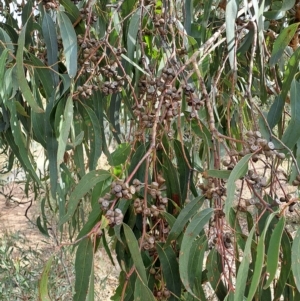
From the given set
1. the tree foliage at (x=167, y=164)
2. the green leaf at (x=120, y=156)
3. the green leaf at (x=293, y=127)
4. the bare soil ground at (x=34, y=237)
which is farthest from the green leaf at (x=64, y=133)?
the bare soil ground at (x=34, y=237)

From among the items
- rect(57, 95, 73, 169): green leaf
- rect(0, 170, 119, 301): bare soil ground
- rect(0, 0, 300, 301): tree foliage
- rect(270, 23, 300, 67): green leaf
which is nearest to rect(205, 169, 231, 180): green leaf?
rect(0, 0, 300, 301): tree foliage

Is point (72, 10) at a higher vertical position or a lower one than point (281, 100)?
higher

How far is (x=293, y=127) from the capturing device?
0.81m

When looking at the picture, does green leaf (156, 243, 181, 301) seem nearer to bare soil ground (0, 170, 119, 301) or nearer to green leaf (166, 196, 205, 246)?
green leaf (166, 196, 205, 246)

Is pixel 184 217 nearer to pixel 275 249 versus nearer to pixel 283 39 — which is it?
pixel 275 249

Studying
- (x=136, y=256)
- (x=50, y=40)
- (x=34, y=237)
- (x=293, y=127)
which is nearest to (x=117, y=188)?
(x=136, y=256)

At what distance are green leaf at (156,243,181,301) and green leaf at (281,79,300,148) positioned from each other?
0.81ft

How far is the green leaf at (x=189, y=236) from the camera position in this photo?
690mm

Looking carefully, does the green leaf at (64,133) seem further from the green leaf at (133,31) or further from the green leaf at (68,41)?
the green leaf at (133,31)

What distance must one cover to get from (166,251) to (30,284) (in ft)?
5.64

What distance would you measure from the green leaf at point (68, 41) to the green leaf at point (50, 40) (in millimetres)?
68

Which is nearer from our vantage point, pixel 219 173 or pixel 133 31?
pixel 219 173

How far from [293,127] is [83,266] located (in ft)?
1.25

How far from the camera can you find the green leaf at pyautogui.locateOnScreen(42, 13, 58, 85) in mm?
953
